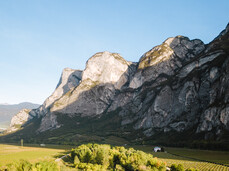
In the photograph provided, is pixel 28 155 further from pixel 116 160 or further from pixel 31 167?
pixel 31 167

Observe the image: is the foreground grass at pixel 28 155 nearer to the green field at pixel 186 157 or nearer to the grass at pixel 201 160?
the green field at pixel 186 157

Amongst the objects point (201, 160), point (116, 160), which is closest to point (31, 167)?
point (116, 160)

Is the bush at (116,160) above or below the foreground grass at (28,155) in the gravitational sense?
above

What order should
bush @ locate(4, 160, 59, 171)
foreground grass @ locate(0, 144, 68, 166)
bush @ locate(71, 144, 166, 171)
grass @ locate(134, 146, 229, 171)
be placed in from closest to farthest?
bush @ locate(4, 160, 59, 171) < bush @ locate(71, 144, 166, 171) < grass @ locate(134, 146, 229, 171) < foreground grass @ locate(0, 144, 68, 166)

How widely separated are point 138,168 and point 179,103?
130056 mm

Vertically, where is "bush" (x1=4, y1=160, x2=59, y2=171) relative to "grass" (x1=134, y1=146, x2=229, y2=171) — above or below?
above

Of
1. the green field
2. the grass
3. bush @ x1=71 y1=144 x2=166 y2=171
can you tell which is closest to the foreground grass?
the green field

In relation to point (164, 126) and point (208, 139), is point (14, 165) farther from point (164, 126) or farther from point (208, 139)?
point (164, 126)

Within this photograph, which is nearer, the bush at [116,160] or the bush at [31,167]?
the bush at [31,167]

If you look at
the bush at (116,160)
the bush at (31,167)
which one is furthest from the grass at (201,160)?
the bush at (31,167)

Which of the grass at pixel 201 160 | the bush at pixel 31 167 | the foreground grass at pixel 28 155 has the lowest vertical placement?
the foreground grass at pixel 28 155

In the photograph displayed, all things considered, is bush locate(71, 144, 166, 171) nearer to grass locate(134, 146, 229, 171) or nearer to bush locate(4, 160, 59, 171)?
grass locate(134, 146, 229, 171)

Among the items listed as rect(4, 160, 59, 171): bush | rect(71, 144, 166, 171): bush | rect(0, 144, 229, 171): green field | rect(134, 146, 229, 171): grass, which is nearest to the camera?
rect(4, 160, 59, 171): bush

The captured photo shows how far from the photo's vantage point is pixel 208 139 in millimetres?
116312
